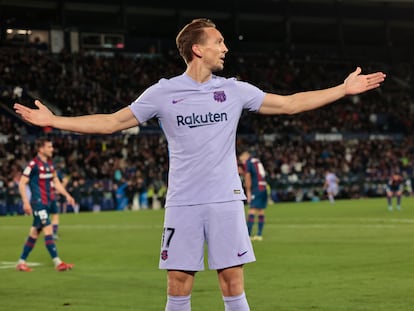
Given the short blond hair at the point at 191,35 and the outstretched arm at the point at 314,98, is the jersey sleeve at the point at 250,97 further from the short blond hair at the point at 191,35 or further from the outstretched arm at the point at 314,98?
the short blond hair at the point at 191,35

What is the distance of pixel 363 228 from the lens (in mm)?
24484

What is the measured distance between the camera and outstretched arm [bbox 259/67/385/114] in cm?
623

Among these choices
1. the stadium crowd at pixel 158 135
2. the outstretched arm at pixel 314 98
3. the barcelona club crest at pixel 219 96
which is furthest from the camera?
the stadium crowd at pixel 158 135

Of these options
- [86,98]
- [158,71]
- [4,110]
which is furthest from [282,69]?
[4,110]

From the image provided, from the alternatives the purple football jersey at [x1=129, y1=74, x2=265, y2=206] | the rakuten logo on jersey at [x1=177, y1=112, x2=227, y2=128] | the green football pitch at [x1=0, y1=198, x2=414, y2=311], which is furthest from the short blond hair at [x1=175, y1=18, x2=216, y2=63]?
the green football pitch at [x1=0, y1=198, x2=414, y2=311]

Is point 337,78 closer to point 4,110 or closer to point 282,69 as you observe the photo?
point 282,69

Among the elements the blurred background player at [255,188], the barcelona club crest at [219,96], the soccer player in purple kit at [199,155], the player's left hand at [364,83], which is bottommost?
the blurred background player at [255,188]

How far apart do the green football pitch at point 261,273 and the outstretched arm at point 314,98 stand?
443 cm

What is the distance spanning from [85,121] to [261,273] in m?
8.38

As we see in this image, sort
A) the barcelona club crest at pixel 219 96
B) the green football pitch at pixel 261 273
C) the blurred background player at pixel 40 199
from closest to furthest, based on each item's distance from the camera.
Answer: the barcelona club crest at pixel 219 96
the green football pitch at pixel 261 273
the blurred background player at pixel 40 199

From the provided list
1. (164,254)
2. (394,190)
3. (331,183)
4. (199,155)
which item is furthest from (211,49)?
(331,183)

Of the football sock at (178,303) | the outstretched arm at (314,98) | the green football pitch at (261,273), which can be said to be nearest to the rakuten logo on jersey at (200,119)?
the outstretched arm at (314,98)

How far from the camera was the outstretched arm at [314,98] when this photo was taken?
6.23 meters

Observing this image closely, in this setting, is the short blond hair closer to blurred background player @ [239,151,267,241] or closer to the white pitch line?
the white pitch line
